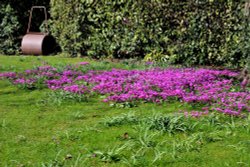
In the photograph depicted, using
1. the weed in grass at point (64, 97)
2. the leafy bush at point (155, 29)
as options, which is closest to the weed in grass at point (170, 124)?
the weed in grass at point (64, 97)

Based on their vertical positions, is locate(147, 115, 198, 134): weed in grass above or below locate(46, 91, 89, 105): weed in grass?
above

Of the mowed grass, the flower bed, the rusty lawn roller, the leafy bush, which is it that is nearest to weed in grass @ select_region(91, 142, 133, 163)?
the mowed grass

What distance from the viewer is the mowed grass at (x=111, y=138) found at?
5.52 m

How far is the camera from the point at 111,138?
6.34 meters

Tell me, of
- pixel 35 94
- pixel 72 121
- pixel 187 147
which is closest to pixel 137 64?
pixel 35 94

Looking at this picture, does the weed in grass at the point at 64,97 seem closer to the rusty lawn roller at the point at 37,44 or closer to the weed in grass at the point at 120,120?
the weed in grass at the point at 120,120

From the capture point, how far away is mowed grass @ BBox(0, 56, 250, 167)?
217 inches

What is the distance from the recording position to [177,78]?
10078 mm

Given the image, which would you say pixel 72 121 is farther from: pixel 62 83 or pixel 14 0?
pixel 14 0

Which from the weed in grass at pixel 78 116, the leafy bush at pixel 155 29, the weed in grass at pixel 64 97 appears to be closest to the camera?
the weed in grass at pixel 78 116

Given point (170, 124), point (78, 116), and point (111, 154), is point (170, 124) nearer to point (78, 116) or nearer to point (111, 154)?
point (111, 154)

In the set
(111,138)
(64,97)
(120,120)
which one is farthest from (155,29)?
(111,138)

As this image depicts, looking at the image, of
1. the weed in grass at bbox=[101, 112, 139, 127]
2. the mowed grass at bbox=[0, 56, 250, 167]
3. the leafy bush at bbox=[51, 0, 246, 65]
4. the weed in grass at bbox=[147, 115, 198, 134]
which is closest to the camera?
the mowed grass at bbox=[0, 56, 250, 167]

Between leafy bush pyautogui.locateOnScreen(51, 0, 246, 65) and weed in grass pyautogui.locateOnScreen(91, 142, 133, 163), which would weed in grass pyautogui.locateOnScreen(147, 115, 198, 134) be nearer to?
weed in grass pyautogui.locateOnScreen(91, 142, 133, 163)
